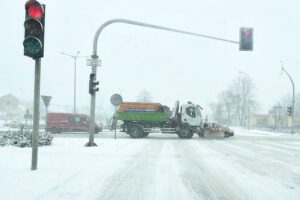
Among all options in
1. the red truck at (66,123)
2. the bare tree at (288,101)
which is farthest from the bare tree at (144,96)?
the bare tree at (288,101)

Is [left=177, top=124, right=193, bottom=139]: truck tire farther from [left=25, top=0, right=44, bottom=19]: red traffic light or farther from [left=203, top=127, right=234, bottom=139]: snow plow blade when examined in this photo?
[left=25, top=0, right=44, bottom=19]: red traffic light

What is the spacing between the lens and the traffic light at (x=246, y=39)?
14914 mm

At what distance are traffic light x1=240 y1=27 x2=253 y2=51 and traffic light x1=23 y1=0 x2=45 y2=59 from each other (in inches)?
371

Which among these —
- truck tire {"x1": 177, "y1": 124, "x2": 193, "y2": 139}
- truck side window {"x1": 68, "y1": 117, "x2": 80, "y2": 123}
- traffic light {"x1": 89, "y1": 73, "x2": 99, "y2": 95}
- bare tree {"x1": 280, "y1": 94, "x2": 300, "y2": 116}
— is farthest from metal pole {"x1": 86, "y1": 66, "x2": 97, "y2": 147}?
bare tree {"x1": 280, "y1": 94, "x2": 300, "y2": 116}

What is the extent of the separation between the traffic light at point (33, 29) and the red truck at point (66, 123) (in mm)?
24993

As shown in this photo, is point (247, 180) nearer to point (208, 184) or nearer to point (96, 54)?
point (208, 184)

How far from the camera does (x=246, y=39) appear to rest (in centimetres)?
1491

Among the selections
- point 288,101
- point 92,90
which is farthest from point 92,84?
point 288,101

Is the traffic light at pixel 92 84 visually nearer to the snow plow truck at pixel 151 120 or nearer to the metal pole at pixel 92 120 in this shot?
the metal pole at pixel 92 120

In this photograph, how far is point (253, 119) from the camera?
342ft

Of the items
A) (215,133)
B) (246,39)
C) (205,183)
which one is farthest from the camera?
(215,133)

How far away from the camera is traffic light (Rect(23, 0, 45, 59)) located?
7828 millimetres

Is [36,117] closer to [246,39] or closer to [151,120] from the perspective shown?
[246,39]

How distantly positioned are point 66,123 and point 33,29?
25863mm
